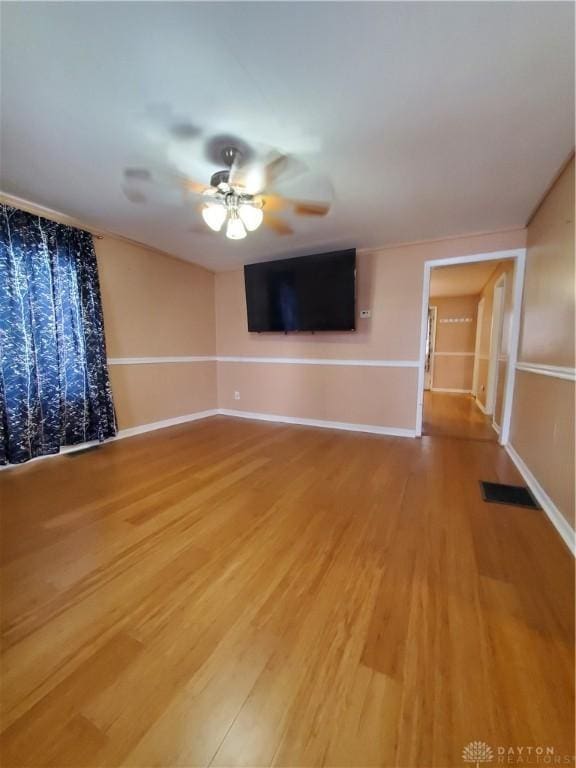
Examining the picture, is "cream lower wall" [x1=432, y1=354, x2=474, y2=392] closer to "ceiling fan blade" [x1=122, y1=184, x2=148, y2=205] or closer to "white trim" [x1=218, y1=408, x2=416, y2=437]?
"white trim" [x1=218, y1=408, x2=416, y2=437]

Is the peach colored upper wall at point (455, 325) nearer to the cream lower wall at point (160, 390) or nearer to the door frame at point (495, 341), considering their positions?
the door frame at point (495, 341)

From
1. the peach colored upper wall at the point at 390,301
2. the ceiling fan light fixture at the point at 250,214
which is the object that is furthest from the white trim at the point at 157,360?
the ceiling fan light fixture at the point at 250,214

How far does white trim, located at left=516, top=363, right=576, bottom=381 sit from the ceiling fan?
2.08 m

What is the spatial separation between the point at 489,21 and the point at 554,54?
1.22 feet

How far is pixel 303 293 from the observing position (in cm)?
380

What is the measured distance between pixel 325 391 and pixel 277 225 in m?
2.09

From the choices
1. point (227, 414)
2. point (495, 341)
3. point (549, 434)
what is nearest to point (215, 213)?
point (549, 434)

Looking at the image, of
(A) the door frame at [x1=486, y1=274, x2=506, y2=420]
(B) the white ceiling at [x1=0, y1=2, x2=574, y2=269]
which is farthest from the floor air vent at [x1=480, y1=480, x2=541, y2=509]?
(B) the white ceiling at [x1=0, y1=2, x2=574, y2=269]

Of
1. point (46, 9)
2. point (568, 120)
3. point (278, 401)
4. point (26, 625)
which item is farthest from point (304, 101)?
point (278, 401)

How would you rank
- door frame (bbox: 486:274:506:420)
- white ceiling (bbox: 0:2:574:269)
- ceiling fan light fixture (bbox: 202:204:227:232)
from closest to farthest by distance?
white ceiling (bbox: 0:2:574:269) → ceiling fan light fixture (bbox: 202:204:227:232) → door frame (bbox: 486:274:506:420)

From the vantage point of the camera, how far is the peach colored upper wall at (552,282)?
1.85 m

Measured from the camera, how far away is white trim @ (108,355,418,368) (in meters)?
3.57

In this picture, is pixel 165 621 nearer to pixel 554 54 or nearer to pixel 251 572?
pixel 251 572

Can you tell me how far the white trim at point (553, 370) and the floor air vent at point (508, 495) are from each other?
0.87 metres
